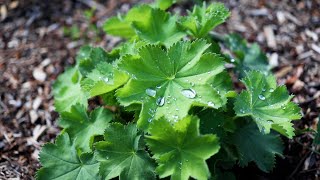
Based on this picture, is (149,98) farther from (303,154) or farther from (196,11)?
(303,154)

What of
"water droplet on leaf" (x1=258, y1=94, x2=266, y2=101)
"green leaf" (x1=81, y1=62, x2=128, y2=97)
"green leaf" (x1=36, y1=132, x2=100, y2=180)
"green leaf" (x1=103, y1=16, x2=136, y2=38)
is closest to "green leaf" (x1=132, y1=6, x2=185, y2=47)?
"green leaf" (x1=103, y1=16, x2=136, y2=38)

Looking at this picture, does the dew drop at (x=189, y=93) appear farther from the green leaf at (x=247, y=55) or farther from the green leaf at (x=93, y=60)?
the green leaf at (x=247, y=55)

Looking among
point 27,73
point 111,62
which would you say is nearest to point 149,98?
point 111,62

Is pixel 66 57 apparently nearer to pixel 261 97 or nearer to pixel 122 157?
pixel 122 157

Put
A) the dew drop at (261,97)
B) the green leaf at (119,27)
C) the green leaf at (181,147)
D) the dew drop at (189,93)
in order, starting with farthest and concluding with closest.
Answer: the green leaf at (119,27) → the dew drop at (261,97) → the dew drop at (189,93) → the green leaf at (181,147)

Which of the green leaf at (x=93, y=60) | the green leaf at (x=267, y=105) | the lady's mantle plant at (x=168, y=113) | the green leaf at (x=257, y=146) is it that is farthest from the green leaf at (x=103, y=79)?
the green leaf at (x=257, y=146)

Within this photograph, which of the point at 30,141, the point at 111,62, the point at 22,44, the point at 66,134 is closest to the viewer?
the point at 66,134

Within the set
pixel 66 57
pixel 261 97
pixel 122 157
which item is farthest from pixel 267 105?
pixel 66 57
